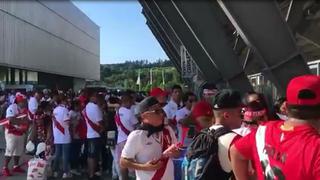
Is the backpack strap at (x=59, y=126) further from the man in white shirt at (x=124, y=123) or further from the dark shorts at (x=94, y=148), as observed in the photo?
the man in white shirt at (x=124, y=123)

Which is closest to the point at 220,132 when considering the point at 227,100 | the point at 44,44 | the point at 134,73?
the point at 227,100

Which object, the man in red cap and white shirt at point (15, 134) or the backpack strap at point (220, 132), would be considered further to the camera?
the man in red cap and white shirt at point (15, 134)

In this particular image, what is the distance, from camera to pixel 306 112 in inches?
116

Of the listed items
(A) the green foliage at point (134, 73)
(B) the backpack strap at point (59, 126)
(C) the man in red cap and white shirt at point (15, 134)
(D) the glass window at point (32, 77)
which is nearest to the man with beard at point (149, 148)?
(B) the backpack strap at point (59, 126)

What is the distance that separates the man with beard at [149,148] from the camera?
517 centimetres

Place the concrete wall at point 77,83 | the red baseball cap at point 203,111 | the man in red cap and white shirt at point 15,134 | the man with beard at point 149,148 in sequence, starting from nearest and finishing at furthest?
the red baseball cap at point 203,111
the man with beard at point 149,148
the man in red cap and white shirt at point 15,134
the concrete wall at point 77,83

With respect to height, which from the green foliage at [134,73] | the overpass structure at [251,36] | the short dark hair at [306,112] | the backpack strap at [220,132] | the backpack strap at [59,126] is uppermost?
the green foliage at [134,73]

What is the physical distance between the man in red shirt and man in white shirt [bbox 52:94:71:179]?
939 centimetres

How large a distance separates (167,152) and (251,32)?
4.68m

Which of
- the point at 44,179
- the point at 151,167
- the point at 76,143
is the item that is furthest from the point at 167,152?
the point at 76,143

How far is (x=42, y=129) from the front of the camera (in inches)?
501

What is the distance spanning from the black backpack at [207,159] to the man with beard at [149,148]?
3.43ft

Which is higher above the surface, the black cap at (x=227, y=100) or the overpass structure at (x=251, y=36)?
the overpass structure at (x=251, y=36)

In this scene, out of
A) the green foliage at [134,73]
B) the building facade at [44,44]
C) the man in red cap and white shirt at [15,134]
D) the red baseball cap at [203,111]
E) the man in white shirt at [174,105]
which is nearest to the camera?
the red baseball cap at [203,111]
